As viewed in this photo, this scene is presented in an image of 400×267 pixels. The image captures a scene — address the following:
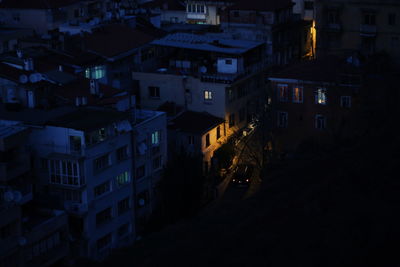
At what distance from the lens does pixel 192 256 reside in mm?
14281

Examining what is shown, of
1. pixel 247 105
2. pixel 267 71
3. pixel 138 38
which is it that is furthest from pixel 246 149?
pixel 138 38

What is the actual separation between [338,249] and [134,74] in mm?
18041

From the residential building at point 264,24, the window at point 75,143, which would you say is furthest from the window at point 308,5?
the window at point 75,143

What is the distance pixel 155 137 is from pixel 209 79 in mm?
4546

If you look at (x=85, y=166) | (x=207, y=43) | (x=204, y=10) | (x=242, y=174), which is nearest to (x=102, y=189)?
(x=85, y=166)

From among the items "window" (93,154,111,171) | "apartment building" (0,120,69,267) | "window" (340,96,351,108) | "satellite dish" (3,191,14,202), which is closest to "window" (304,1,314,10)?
"window" (340,96,351,108)

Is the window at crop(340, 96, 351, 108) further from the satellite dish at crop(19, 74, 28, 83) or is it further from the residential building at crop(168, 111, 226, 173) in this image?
the satellite dish at crop(19, 74, 28, 83)

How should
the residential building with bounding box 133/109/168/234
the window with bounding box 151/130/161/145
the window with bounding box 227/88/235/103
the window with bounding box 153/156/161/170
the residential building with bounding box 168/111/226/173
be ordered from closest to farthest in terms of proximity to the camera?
1. the residential building with bounding box 133/109/168/234
2. the window with bounding box 151/130/161/145
3. the window with bounding box 153/156/161/170
4. the residential building with bounding box 168/111/226/173
5. the window with bounding box 227/88/235/103

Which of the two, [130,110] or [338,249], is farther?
[130,110]

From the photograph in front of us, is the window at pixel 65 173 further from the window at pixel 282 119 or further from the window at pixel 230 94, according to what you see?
the window at pixel 230 94

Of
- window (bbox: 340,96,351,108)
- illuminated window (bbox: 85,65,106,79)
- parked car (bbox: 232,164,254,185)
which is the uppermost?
illuminated window (bbox: 85,65,106,79)

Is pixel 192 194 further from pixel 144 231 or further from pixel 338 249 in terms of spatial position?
pixel 338 249

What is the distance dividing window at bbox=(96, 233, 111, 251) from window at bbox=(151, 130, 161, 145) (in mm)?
3143

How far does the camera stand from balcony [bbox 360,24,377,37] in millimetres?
30391
